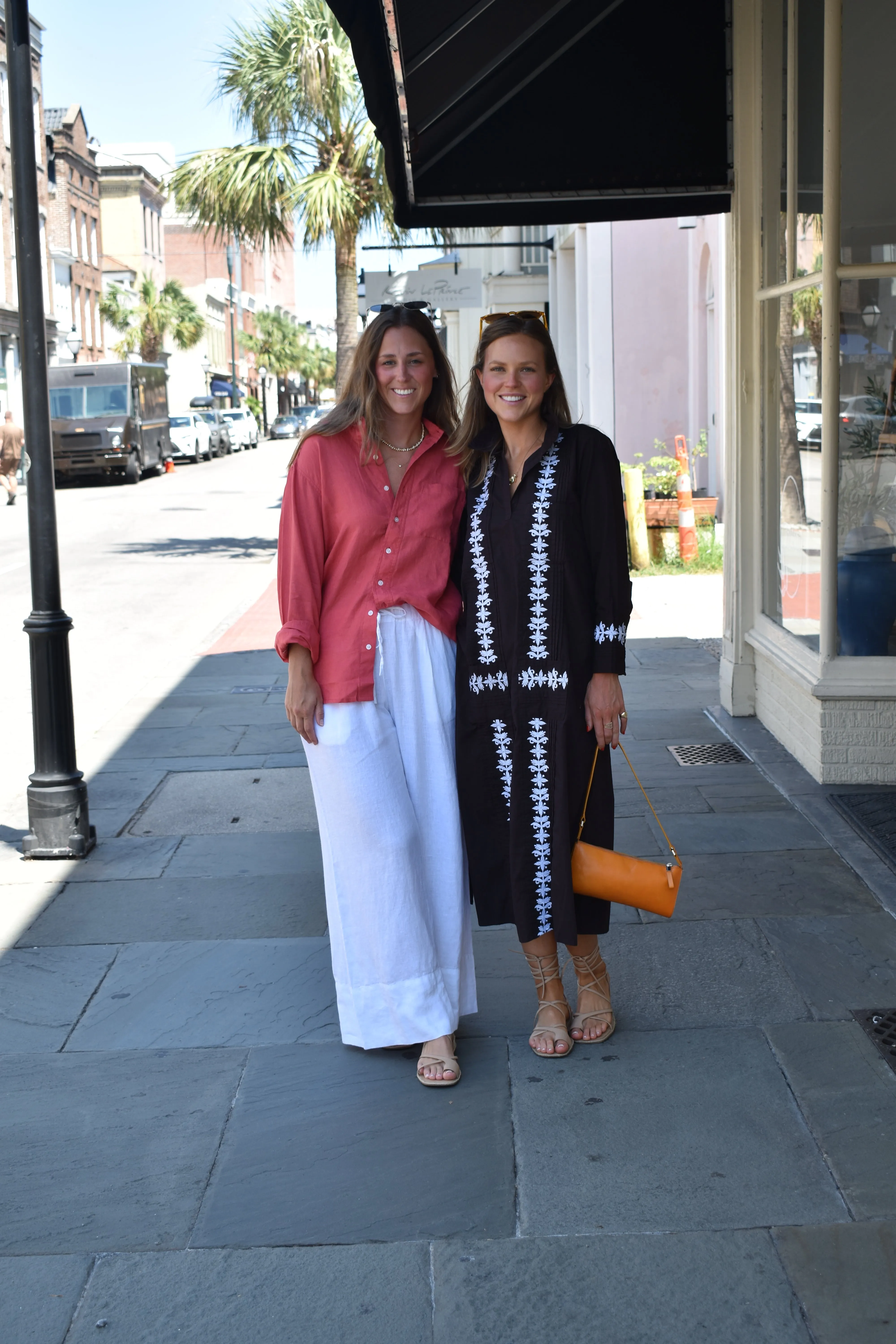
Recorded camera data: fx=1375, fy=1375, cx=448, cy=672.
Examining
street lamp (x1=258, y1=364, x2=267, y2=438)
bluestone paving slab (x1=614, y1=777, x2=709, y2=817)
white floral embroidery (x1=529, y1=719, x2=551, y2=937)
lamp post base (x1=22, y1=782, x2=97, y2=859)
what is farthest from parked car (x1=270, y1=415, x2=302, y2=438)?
white floral embroidery (x1=529, y1=719, x2=551, y2=937)

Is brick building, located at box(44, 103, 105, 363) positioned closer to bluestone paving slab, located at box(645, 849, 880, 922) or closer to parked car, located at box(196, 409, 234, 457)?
parked car, located at box(196, 409, 234, 457)

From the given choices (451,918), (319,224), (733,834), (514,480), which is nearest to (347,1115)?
(451,918)

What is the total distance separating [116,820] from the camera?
5914mm

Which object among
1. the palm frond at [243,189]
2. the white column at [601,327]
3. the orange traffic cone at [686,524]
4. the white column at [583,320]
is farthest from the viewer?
the white column at [583,320]

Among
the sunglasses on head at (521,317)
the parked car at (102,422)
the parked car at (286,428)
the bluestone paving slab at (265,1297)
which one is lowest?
the bluestone paving slab at (265,1297)

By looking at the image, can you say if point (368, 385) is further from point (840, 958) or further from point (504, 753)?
point (840, 958)

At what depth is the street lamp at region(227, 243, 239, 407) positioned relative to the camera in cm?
7769

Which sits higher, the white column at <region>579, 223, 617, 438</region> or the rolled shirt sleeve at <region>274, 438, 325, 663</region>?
the white column at <region>579, 223, 617, 438</region>

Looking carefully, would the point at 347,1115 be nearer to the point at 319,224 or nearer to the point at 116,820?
the point at 116,820

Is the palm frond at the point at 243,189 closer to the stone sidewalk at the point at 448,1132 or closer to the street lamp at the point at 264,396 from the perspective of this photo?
the stone sidewalk at the point at 448,1132

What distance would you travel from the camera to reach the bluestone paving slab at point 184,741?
716cm

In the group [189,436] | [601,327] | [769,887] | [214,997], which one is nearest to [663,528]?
[601,327]

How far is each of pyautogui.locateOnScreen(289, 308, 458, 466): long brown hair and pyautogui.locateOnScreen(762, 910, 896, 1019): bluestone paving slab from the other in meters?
1.88

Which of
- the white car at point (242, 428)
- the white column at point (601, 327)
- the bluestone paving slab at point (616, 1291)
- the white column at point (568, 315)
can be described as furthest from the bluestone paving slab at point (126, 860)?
the white car at point (242, 428)
